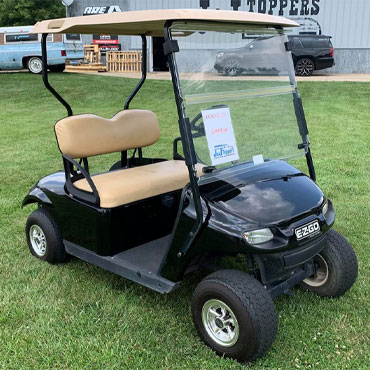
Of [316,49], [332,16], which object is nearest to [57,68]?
[316,49]

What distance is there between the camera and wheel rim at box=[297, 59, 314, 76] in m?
15.6

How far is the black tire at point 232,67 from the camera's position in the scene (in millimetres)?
2742

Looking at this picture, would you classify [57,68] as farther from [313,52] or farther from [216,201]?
[216,201]

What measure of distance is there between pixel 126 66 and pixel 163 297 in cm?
1565

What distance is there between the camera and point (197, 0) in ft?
55.5

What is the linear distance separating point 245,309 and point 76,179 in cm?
155

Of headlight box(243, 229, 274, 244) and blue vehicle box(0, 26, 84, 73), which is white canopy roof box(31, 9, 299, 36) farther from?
blue vehicle box(0, 26, 84, 73)

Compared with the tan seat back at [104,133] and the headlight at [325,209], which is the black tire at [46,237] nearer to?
the tan seat back at [104,133]

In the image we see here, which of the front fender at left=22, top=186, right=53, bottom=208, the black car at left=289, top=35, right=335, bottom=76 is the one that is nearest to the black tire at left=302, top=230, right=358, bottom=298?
the front fender at left=22, top=186, right=53, bottom=208

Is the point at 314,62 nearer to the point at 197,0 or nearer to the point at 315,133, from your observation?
the point at 197,0

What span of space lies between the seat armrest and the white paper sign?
2.72 ft

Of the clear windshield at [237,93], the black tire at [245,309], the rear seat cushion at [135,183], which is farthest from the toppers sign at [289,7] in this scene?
the black tire at [245,309]

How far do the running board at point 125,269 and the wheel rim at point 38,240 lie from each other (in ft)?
0.95

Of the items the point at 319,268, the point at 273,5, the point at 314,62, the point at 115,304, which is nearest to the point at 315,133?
the point at 319,268
